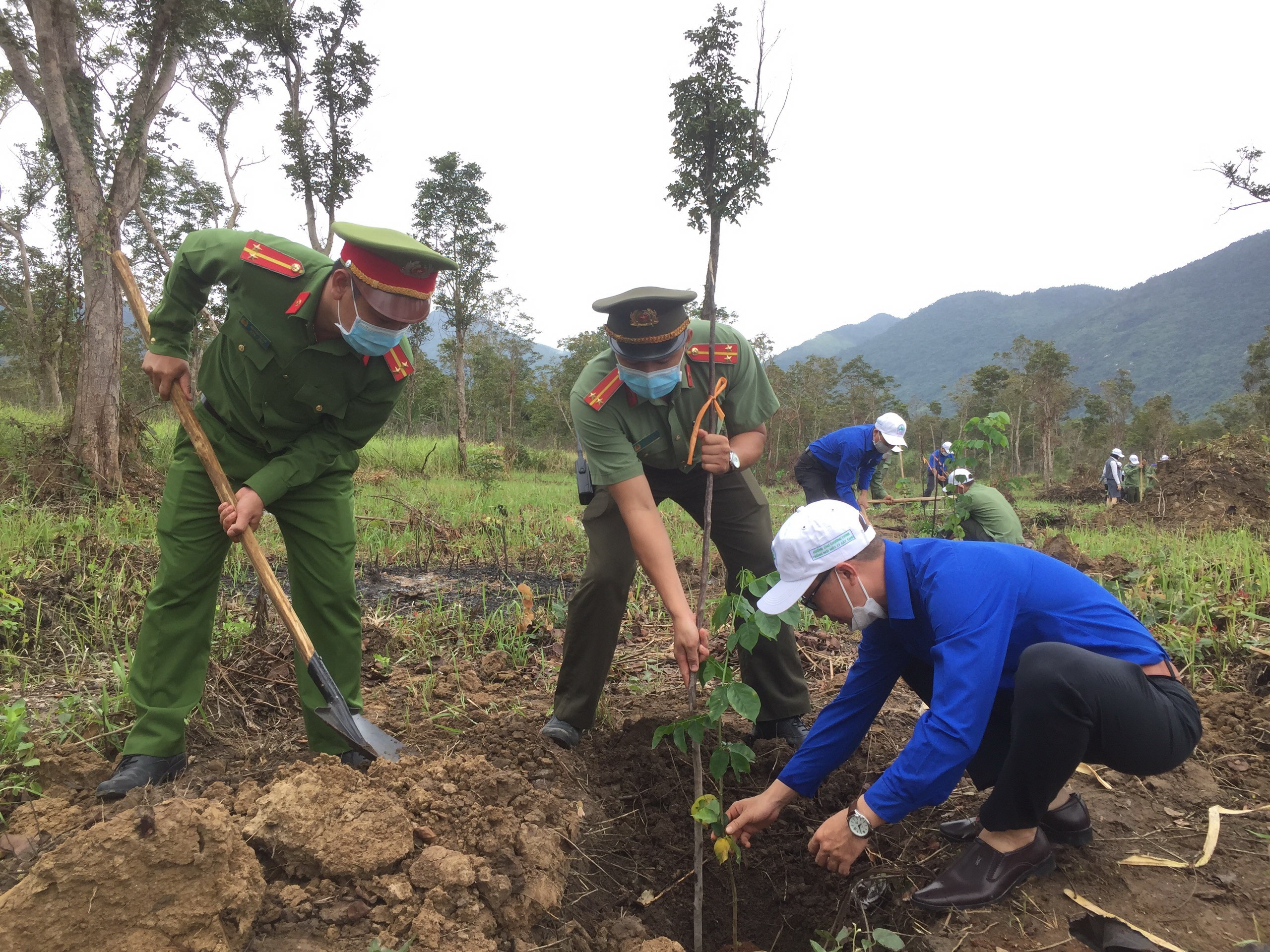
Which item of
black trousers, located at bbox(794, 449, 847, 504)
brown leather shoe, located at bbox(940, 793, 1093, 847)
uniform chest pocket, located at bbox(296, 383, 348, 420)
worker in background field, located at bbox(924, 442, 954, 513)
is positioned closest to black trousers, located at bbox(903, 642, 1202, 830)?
brown leather shoe, located at bbox(940, 793, 1093, 847)

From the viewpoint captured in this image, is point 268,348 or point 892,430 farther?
point 892,430

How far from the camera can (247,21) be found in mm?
10234

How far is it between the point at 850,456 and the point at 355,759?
184 inches

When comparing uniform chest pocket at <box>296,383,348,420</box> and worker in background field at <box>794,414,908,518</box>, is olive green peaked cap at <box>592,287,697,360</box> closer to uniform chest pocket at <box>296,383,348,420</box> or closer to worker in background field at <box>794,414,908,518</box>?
uniform chest pocket at <box>296,383,348,420</box>

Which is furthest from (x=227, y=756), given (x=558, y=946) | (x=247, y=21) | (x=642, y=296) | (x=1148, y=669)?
(x=247, y=21)

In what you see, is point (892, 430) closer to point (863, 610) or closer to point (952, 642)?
point (863, 610)

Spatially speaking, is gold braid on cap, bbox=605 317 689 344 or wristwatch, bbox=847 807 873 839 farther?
gold braid on cap, bbox=605 317 689 344

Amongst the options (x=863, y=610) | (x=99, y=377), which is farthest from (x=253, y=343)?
(x=99, y=377)

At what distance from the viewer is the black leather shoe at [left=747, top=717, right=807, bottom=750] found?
275cm

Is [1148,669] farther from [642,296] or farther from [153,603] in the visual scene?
[153,603]

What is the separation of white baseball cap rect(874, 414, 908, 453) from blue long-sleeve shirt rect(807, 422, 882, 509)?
108 mm

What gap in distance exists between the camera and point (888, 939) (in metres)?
1.64

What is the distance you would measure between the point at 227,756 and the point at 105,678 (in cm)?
88

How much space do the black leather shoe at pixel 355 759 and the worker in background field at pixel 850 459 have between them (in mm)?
4240
